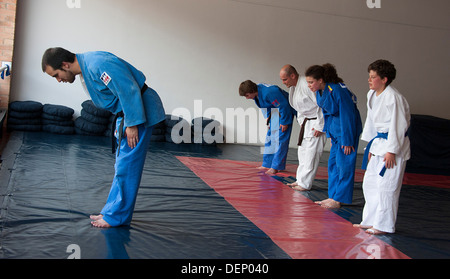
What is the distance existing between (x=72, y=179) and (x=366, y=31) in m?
6.86

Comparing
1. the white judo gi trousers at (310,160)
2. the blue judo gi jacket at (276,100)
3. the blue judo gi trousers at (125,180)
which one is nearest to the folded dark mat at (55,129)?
the blue judo gi jacket at (276,100)

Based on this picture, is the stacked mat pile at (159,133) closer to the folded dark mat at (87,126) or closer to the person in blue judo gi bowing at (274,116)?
the folded dark mat at (87,126)

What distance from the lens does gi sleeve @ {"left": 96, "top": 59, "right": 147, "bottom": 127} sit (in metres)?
2.46

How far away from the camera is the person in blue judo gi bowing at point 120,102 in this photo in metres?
2.48

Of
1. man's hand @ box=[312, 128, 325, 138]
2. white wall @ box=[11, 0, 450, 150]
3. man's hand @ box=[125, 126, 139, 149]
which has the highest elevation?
white wall @ box=[11, 0, 450, 150]

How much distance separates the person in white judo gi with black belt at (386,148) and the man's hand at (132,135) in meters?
1.73

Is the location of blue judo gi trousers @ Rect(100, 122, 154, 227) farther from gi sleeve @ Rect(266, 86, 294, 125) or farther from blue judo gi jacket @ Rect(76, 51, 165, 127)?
gi sleeve @ Rect(266, 86, 294, 125)

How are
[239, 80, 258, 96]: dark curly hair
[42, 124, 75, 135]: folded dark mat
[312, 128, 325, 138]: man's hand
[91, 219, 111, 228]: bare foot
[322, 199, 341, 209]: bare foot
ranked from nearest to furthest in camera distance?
[91, 219, 111, 228]: bare foot → [322, 199, 341, 209]: bare foot → [312, 128, 325, 138]: man's hand → [239, 80, 258, 96]: dark curly hair → [42, 124, 75, 135]: folded dark mat

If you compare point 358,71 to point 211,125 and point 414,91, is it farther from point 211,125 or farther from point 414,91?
point 211,125

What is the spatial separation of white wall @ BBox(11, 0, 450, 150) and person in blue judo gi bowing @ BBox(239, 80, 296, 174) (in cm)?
266

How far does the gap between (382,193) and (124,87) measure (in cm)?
196

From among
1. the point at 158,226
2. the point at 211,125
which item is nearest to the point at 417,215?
the point at 158,226

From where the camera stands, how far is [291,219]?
11.3ft

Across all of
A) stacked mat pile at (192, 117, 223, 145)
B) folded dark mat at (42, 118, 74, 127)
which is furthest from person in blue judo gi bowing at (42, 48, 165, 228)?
stacked mat pile at (192, 117, 223, 145)
